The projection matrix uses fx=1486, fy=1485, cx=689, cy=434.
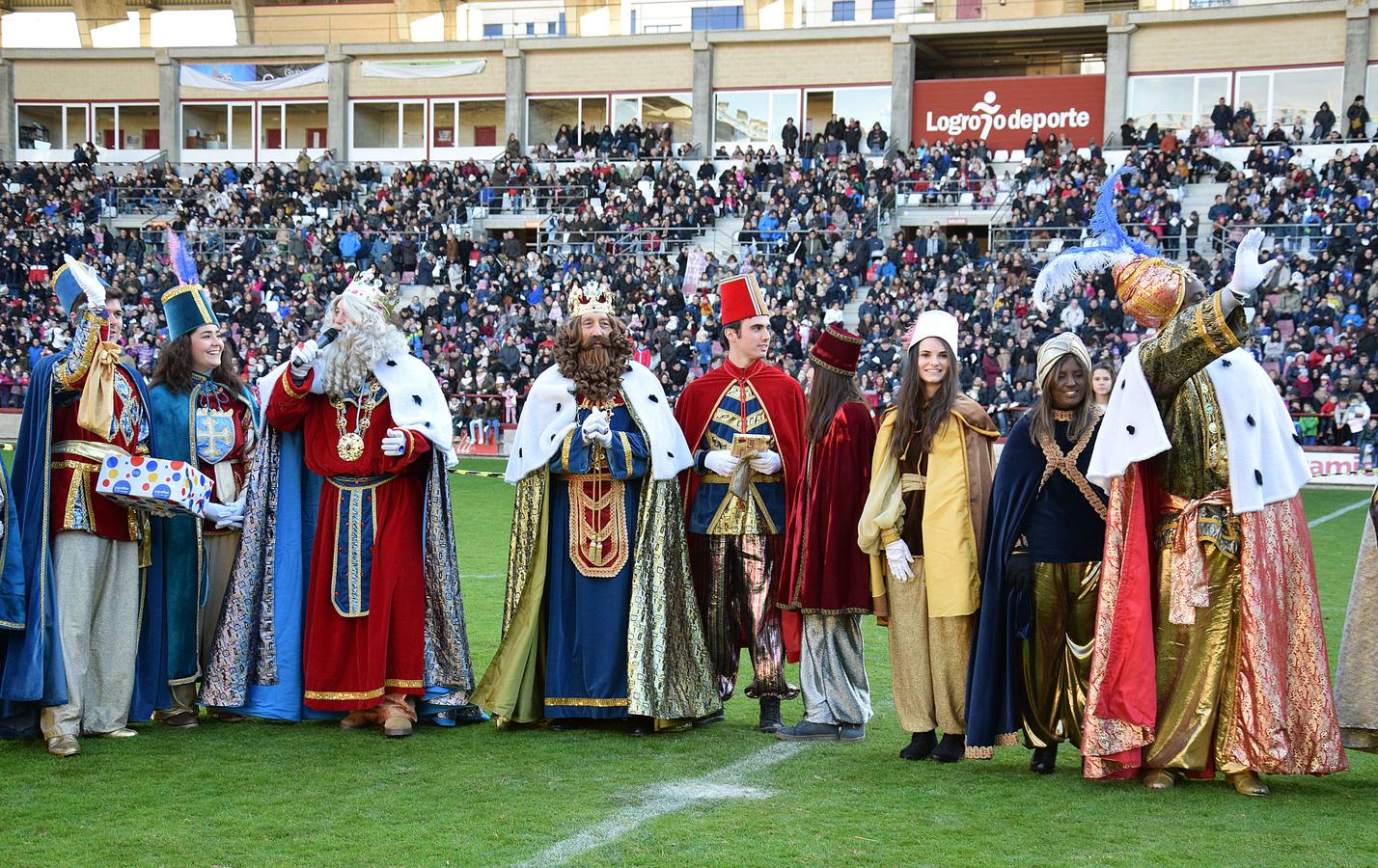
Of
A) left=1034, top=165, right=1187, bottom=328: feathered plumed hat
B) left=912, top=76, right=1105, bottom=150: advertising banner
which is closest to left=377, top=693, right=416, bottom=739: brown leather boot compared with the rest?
left=1034, top=165, right=1187, bottom=328: feathered plumed hat

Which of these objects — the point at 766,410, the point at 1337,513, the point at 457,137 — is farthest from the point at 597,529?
the point at 457,137

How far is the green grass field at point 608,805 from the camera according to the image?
16.9 feet

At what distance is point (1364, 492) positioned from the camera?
20828 millimetres

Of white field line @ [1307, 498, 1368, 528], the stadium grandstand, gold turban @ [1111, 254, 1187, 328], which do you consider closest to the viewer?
gold turban @ [1111, 254, 1187, 328]

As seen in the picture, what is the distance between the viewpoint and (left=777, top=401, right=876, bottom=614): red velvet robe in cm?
700

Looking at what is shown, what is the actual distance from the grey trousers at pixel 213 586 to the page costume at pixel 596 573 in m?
1.46

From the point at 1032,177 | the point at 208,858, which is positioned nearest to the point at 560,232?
the point at 1032,177

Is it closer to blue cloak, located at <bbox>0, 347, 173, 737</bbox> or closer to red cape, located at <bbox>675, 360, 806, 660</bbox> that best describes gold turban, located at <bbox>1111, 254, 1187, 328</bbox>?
red cape, located at <bbox>675, 360, 806, 660</bbox>

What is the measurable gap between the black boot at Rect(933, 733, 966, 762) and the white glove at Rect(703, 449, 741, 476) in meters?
1.70

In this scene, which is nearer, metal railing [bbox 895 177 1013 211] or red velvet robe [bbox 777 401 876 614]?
red velvet robe [bbox 777 401 876 614]

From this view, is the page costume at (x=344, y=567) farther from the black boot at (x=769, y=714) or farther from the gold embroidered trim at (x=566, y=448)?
the black boot at (x=769, y=714)

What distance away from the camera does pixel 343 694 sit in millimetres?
7305

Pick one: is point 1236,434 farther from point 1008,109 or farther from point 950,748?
point 1008,109

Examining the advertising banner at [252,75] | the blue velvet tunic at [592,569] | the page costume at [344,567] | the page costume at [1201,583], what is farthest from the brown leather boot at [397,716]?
the advertising banner at [252,75]
